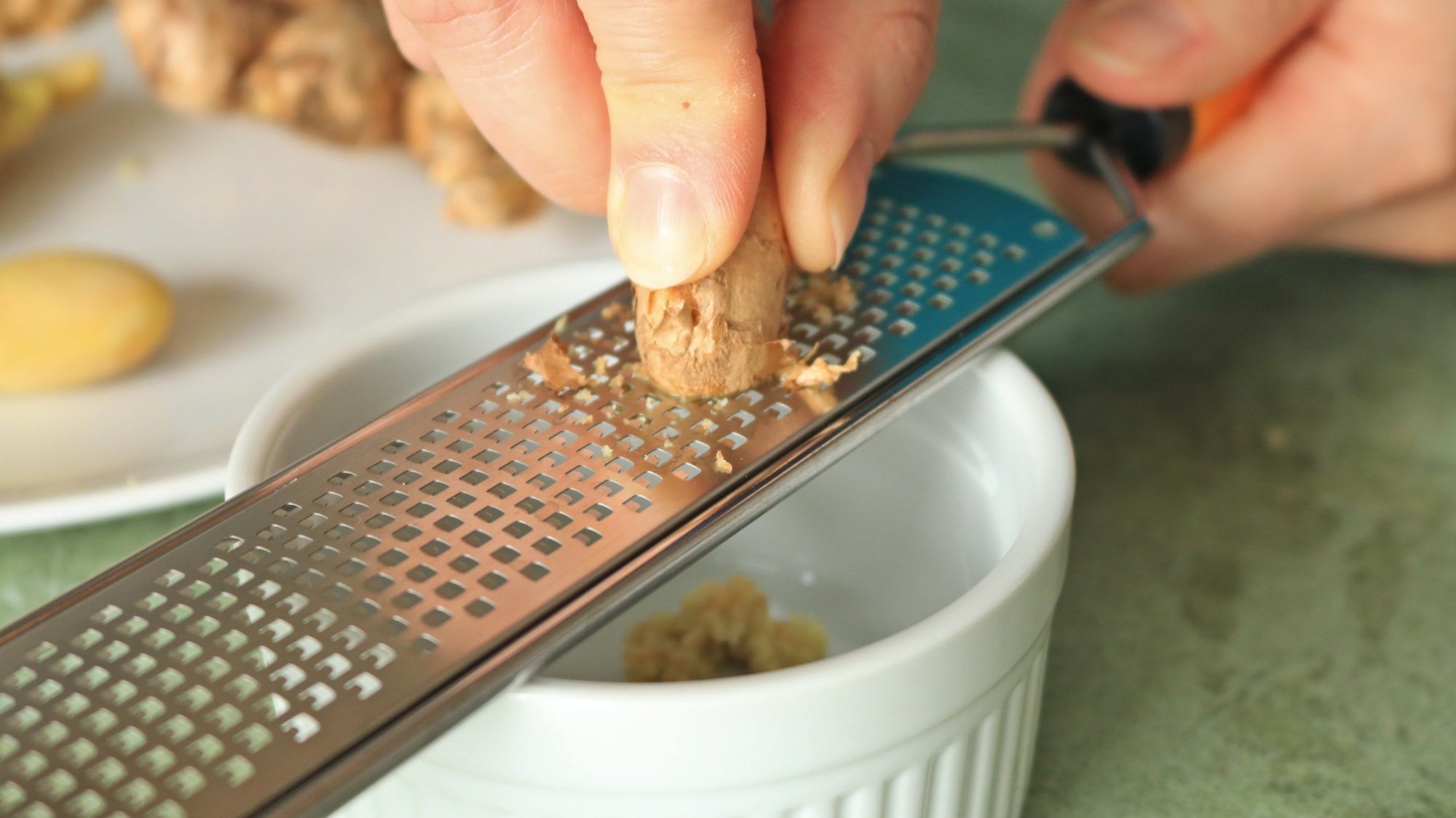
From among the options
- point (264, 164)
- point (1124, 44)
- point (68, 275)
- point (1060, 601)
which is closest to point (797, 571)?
point (1060, 601)

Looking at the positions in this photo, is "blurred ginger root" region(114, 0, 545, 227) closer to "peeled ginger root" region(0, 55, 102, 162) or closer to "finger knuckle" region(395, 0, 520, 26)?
"peeled ginger root" region(0, 55, 102, 162)

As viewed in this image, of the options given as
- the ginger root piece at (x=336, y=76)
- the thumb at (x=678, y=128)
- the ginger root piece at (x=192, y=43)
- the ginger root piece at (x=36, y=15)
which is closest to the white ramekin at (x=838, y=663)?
the thumb at (x=678, y=128)

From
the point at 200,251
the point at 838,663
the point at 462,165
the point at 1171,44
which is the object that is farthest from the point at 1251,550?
the point at 200,251

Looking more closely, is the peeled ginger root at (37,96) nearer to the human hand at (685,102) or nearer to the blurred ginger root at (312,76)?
the blurred ginger root at (312,76)

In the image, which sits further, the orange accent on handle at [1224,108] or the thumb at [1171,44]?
the orange accent on handle at [1224,108]

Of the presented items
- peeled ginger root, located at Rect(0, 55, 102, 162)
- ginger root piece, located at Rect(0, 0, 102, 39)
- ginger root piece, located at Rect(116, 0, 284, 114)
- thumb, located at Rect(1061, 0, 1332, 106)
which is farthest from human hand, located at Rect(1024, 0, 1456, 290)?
ginger root piece, located at Rect(0, 0, 102, 39)

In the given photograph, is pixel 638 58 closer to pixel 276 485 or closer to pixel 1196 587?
pixel 276 485

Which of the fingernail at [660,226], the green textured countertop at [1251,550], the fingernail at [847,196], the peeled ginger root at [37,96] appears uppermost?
the fingernail at [660,226]

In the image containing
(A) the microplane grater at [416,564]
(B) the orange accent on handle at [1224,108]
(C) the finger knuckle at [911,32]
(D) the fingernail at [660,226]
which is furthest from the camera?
(B) the orange accent on handle at [1224,108]

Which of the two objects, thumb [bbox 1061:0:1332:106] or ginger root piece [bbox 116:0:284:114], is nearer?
thumb [bbox 1061:0:1332:106]
